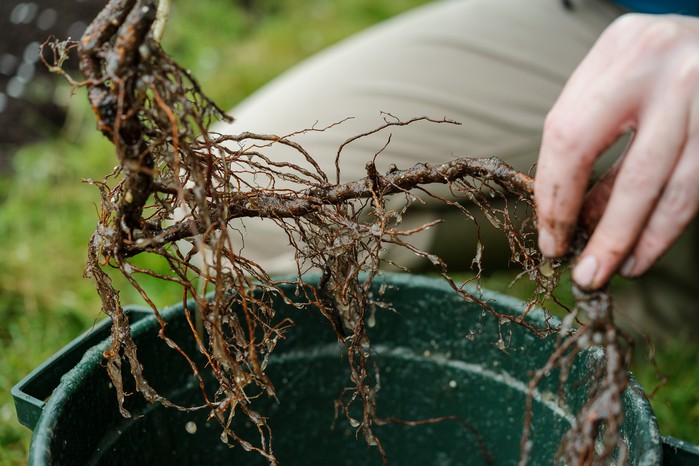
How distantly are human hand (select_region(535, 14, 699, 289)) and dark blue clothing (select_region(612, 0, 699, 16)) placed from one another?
1.03m

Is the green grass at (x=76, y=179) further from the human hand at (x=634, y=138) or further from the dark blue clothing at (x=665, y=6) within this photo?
the dark blue clothing at (x=665, y=6)

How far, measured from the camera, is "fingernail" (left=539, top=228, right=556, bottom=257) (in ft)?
2.58

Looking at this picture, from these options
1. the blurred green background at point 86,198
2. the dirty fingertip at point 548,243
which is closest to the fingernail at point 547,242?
the dirty fingertip at point 548,243

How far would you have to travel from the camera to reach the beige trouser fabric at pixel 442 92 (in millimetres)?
1715

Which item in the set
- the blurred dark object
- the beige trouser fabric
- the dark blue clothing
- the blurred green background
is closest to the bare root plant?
the blurred green background

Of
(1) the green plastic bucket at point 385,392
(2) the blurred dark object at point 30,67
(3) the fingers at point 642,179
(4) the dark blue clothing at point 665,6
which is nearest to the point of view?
(3) the fingers at point 642,179

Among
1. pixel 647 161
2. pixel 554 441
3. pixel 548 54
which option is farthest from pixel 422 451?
pixel 548 54

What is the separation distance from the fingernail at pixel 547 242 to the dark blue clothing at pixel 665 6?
3.70 ft

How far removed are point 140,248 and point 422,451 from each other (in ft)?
2.35

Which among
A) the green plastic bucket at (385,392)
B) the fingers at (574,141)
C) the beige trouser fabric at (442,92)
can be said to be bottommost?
the green plastic bucket at (385,392)

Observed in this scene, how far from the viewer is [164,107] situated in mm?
786

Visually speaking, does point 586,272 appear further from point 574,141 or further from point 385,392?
point 385,392

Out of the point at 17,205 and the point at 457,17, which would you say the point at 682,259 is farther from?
the point at 17,205

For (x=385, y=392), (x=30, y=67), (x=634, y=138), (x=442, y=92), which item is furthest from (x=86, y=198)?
(x=634, y=138)
